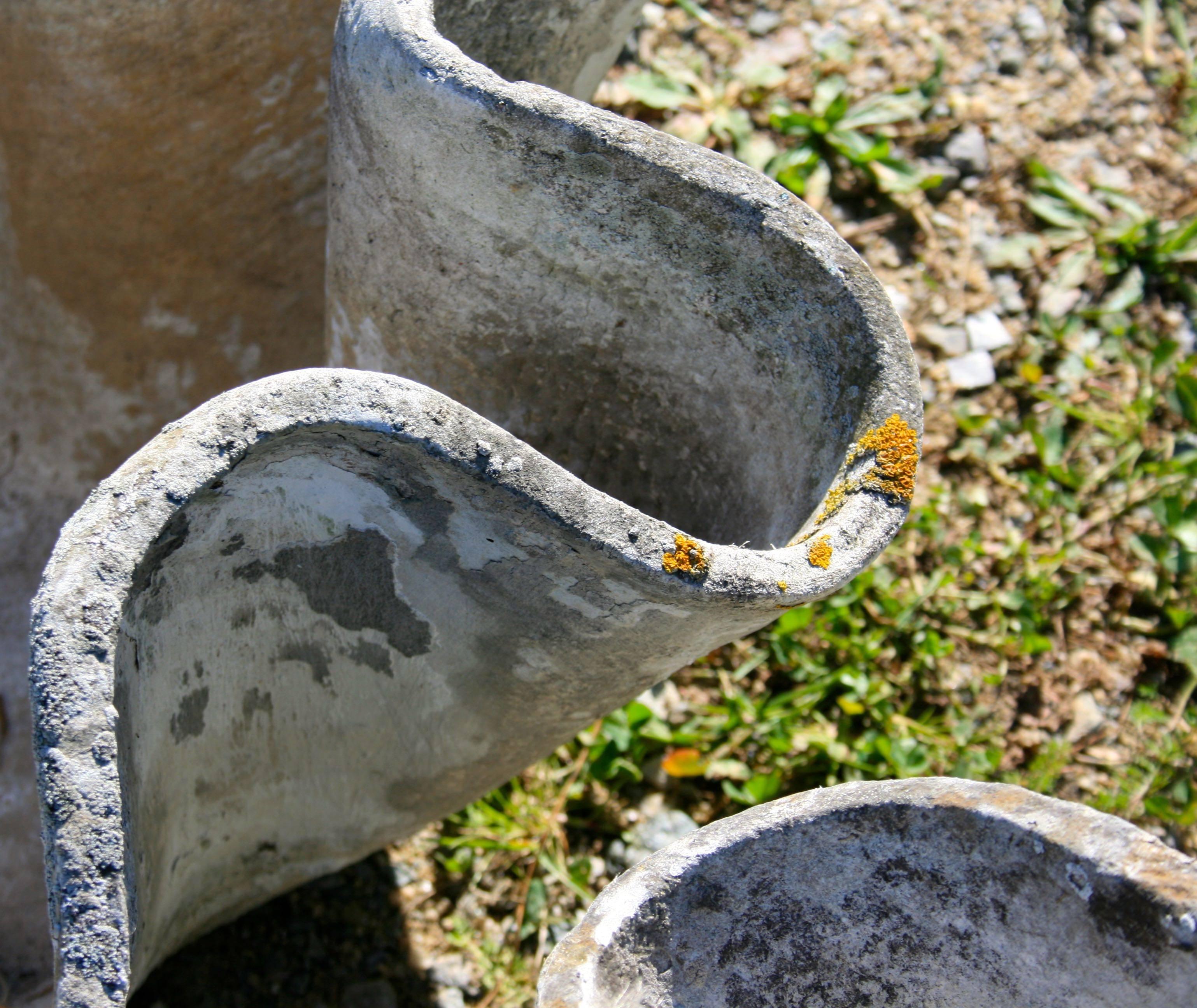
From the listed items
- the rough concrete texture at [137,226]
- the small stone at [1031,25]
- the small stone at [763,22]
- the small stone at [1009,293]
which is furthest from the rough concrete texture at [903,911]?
the small stone at [1031,25]

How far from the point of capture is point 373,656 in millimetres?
1707

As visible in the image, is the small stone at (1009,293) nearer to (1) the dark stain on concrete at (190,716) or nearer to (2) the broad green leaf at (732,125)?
(2) the broad green leaf at (732,125)

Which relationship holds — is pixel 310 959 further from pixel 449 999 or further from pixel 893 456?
pixel 893 456

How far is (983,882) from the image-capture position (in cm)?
139

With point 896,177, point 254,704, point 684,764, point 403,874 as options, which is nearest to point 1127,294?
point 896,177

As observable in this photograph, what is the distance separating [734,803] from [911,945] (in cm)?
114

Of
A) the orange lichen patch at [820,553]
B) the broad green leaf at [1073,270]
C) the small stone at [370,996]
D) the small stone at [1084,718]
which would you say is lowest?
the small stone at [370,996]

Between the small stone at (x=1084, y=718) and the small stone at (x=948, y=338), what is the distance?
101 centimetres

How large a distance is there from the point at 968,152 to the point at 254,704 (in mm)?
2829

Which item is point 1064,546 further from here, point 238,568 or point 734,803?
point 238,568

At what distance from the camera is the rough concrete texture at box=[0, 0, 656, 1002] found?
2.06 meters

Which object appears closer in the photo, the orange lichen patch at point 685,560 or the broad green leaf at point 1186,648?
the orange lichen patch at point 685,560

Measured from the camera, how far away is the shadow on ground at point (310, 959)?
2.18 m

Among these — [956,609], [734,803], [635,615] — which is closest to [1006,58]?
[956,609]
